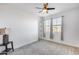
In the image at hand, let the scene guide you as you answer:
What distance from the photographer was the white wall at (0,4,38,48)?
2.74 meters

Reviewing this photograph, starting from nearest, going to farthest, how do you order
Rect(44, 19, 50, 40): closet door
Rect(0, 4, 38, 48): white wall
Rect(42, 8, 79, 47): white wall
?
Rect(0, 4, 38, 48): white wall < Rect(44, 19, 50, 40): closet door < Rect(42, 8, 79, 47): white wall

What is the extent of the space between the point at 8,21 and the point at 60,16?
193 centimetres

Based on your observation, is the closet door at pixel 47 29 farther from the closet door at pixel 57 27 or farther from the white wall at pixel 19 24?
the white wall at pixel 19 24

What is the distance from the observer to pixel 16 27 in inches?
112

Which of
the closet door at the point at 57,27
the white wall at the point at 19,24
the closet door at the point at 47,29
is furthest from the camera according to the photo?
the closet door at the point at 57,27

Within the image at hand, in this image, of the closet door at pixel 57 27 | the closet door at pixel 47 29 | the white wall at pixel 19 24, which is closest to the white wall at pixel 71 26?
the closet door at pixel 57 27

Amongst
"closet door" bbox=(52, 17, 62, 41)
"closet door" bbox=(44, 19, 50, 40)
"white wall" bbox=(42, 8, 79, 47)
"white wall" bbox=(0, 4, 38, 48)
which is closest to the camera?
"white wall" bbox=(0, 4, 38, 48)

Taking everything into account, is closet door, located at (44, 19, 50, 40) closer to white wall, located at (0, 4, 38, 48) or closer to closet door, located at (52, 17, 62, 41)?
closet door, located at (52, 17, 62, 41)

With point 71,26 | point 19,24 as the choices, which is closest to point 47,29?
point 19,24

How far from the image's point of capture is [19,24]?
2799 mm

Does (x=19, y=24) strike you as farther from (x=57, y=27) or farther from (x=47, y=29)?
(x=57, y=27)

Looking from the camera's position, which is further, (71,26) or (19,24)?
(71,26)

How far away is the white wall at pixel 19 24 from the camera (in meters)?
2.74

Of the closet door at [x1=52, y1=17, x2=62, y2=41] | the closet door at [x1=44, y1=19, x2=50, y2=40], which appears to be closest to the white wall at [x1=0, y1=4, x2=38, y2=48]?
the closet door at [x1=44, y1=19, x2=50, y2=40]
